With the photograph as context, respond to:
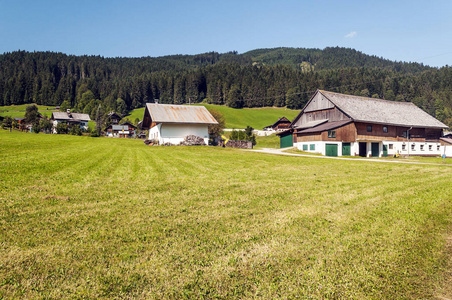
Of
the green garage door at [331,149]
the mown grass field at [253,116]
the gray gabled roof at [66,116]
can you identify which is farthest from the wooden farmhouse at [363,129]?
the gray gabled roof at [66,116]

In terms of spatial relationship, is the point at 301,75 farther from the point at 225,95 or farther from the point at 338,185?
the point at 338,185

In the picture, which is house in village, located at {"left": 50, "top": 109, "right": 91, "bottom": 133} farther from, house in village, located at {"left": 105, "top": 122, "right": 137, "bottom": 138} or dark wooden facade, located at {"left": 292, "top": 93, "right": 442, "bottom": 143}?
dark wooden facade, located at {"left": 292, "top": 93, "right": 442, "bottom": 143}

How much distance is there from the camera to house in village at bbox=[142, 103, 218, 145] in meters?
42.8

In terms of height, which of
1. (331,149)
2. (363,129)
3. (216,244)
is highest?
(363,129)

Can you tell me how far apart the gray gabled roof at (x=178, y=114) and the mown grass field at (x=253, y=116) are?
62.3 meters

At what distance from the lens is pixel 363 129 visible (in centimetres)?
4425

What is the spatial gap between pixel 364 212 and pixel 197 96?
154078 mm

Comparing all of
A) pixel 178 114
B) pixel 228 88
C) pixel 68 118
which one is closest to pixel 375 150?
pixel 178 114

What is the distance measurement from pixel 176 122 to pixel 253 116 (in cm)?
8851

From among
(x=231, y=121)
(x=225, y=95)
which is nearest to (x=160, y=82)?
(x=225, y=95)

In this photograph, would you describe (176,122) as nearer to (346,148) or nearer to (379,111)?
(346,148)

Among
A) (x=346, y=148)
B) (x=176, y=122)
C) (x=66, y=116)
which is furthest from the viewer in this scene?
(x=66, y=116)

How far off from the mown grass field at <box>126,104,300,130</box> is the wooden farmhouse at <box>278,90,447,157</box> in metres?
58.3

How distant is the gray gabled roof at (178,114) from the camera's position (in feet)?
139
